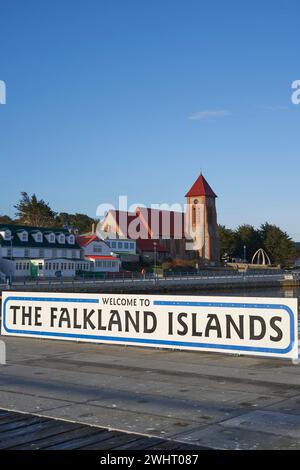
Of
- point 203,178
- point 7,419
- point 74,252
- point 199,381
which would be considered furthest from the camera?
point 203,178

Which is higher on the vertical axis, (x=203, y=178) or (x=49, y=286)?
(x=203, y=178)

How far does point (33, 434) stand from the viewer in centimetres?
734

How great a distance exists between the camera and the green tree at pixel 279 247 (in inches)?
5448

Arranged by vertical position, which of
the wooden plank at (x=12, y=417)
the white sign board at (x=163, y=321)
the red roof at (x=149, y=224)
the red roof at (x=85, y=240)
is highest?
the red roof at (x=149, y=224)

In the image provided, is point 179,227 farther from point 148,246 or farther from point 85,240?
point 85,240

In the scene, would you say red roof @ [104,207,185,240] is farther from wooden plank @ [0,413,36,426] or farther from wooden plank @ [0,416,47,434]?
wooden plank @ [0,416,47,434]

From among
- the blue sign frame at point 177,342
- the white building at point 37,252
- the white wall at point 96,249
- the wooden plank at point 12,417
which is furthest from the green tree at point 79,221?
the wooden plank at point 12,417

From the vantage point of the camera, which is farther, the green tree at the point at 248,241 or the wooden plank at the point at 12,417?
Result: the green tree at the point at 248,241

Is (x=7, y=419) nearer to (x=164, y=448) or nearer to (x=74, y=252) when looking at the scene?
(x=164, y=448)

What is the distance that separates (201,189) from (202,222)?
794 centimetres

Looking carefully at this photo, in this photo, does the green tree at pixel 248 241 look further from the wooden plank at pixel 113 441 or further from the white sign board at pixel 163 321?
the wooden plank at pixel 113 441
